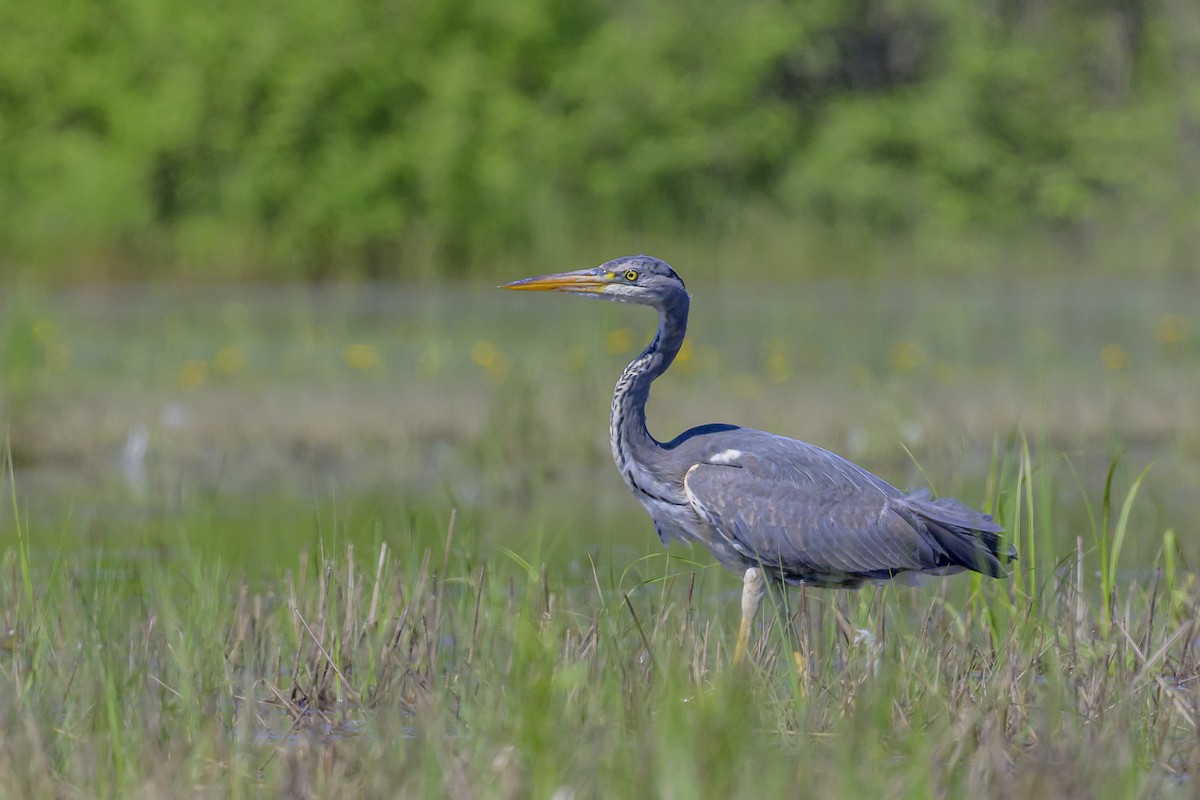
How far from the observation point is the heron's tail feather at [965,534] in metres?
4.82

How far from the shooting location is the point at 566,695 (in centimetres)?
411

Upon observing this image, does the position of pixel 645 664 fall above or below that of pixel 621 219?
below

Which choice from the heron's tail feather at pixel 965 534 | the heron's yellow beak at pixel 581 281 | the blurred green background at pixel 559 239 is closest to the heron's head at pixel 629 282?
the heron's yellow beak at pixel 581 281

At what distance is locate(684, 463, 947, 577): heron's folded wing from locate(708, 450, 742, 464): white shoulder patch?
0.05ft

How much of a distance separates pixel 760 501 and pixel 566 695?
3.51 ft

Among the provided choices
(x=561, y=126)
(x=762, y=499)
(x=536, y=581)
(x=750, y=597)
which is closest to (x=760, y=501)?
(x=762, y=499)

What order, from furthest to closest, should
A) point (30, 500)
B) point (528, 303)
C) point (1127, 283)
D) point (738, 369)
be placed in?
point (1127, 283) < point (528, 303) < point (738, 369) < point (30, 500)

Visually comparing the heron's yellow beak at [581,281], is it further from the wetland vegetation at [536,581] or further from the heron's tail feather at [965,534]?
the heron's tail feather at [965,534]

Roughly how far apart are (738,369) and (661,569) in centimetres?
668

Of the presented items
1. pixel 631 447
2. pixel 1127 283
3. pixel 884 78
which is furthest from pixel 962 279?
pixel 631 447

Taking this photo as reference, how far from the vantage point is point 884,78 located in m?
30.9

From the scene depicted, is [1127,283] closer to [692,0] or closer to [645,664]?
[692,0]

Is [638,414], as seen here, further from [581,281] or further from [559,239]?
[559,239]

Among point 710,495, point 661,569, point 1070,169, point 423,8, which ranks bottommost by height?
point 661,569
